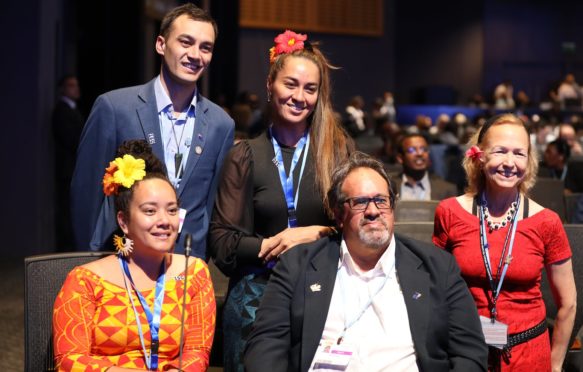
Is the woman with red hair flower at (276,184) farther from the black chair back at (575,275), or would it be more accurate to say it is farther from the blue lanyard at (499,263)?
the black chair back at (575,275)

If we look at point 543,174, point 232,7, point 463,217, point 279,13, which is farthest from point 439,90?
point 463,217

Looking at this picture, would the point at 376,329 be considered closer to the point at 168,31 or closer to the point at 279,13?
the point at 168,31

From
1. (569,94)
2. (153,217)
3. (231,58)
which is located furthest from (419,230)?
(569,94)

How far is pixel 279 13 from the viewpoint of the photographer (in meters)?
18.9

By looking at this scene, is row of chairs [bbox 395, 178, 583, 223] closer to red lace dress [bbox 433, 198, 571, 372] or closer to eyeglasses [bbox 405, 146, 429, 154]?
eyeglasses [bbox 405, 146, 429, 154]

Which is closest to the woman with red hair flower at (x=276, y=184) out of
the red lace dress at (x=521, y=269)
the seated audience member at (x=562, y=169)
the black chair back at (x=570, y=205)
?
the red lace dress at (x=521, y=269)

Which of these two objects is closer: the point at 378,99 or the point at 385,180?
the point at 385,180

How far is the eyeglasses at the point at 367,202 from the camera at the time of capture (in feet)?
8.44

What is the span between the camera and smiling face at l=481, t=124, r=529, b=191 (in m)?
2.96

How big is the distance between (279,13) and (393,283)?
16.7 metres

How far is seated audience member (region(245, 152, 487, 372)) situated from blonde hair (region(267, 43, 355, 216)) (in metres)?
0.23

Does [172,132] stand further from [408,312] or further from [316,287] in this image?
[408,312]

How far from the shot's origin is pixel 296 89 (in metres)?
2.88

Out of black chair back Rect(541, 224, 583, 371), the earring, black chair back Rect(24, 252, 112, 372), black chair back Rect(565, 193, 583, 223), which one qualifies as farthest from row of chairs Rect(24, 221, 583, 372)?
black chair back Rect(565, 193, 583, 223)
